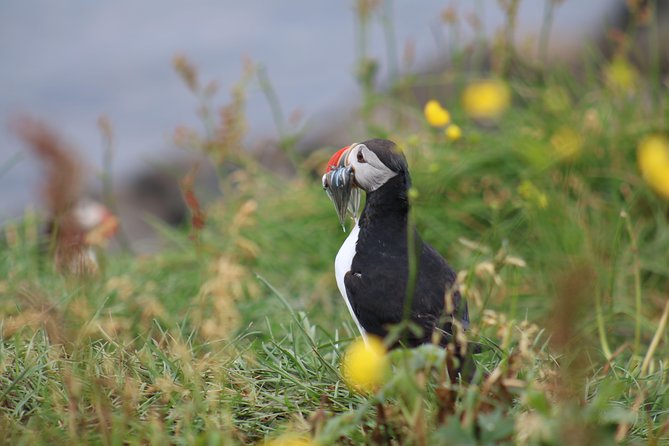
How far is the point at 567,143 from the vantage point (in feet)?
14.8

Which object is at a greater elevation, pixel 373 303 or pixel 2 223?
pixel 373 303

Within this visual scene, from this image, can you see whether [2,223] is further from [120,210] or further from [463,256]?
[120,210]

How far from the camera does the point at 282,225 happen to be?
4867mm

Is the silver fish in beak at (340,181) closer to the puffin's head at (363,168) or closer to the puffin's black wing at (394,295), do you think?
the puffin's head at (363,168)

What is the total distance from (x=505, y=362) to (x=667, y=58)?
6.19 meters

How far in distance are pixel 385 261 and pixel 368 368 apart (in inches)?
23.5

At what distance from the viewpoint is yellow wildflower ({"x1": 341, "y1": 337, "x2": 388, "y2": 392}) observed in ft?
6.57

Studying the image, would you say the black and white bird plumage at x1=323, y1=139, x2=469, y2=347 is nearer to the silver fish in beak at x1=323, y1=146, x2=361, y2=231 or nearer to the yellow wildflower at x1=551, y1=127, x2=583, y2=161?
the silver fish in beak at x1=323, y1=146, x2=361, y2=231

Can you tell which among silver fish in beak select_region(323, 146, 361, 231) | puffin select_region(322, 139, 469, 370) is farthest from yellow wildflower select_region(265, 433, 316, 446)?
silver fish in beak select_region(323, 146, 361, 231)

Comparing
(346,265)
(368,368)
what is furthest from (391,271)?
(368,368)

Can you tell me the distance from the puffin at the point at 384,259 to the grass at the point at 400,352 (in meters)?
0.15

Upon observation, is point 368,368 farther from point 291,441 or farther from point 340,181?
point 340,181

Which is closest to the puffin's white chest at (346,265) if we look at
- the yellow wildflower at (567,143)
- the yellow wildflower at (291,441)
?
the yellow wildflower at (291,441)

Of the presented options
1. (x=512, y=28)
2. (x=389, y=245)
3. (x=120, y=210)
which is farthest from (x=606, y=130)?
(x=120, y=210)
